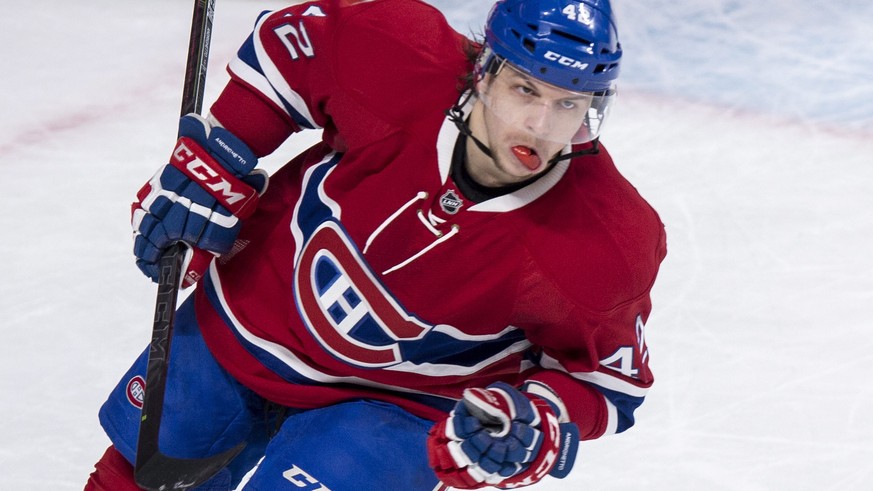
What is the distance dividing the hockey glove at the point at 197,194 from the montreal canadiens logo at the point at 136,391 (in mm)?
261

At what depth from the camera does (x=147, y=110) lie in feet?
13.4

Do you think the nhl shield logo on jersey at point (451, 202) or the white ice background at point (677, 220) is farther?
the white ice background at point (677, 220)

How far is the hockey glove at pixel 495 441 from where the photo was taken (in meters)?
1.84

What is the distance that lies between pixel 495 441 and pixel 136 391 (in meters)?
0.81

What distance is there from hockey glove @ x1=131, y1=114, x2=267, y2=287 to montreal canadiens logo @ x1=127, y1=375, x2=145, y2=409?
0.26 m

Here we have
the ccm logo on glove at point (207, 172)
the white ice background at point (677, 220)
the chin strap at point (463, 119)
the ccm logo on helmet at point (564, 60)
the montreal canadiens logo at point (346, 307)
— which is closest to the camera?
the ccm logo on helmet at point (564, 60)

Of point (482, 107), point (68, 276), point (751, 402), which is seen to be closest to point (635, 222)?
point (482, 107)

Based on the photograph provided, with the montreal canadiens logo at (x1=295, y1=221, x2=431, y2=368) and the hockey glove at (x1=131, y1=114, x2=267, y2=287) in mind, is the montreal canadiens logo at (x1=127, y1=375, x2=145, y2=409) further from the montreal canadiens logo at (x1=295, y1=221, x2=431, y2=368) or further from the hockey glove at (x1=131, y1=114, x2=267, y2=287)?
the montreal canadiens logo at (x1=295, y1=221, x2=431, y2=368)

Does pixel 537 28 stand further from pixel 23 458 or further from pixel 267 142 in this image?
pixel 23 458

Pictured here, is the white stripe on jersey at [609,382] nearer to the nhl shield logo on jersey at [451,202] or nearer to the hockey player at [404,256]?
the hockey player at [404,256]

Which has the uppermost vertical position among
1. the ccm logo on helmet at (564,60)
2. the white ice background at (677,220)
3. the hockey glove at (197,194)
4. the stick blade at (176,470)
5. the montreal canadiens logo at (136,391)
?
the ccm logo on helmet at (564,60)

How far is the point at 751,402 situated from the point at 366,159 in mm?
1470

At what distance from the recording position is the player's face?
72.5 inches

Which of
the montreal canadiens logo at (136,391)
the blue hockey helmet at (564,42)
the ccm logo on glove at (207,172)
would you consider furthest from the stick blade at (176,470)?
the blue hockey helmet at (564,42)
